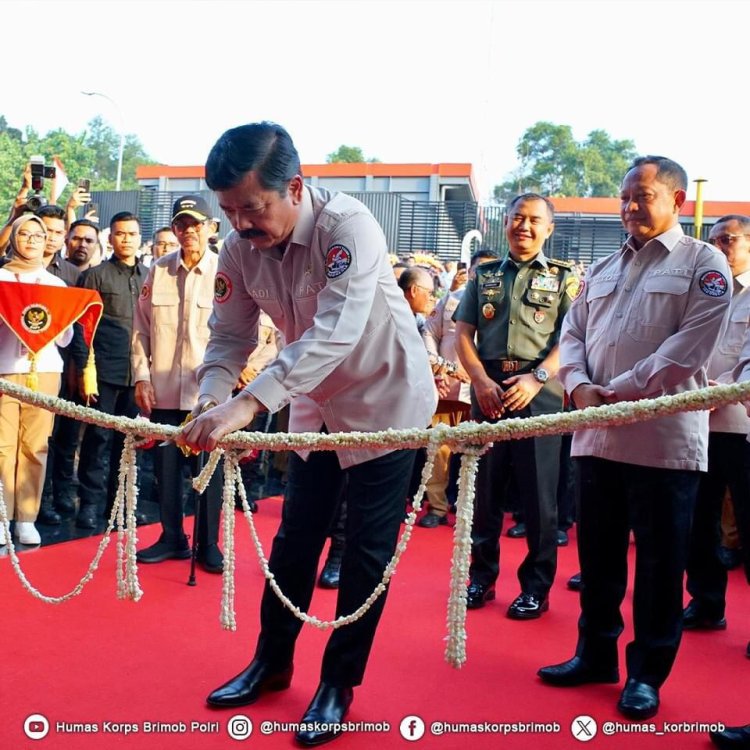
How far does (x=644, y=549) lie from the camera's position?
7.74 feet

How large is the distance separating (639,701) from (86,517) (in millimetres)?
3015

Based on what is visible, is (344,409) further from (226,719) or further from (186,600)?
(186,600)

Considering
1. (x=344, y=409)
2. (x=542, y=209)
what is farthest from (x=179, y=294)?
(x=344, y=409)

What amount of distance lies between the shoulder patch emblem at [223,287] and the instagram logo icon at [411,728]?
48.4 inches

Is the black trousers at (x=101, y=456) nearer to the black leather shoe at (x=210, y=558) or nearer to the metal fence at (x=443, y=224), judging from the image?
the black leather shoe at (x=210, y=558)

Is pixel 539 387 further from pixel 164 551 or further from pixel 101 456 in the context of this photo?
pixel 101 456

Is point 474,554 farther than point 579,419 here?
Yes

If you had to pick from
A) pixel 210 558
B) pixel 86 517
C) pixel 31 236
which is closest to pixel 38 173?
pixel 31 236

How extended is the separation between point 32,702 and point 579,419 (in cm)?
167

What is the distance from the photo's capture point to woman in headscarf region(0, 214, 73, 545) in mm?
3797

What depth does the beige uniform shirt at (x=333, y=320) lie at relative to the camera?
1917 mm

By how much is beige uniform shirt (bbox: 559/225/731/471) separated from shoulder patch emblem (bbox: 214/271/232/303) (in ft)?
3.43

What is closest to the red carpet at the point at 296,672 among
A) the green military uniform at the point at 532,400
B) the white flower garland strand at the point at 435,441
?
the green military uniform at the point at 532,400

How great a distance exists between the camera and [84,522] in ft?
14.1
